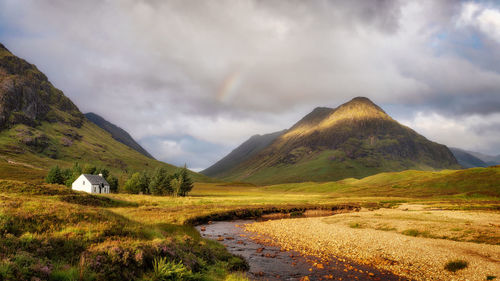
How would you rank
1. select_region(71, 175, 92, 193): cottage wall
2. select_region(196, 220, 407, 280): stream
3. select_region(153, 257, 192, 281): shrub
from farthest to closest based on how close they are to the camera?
select_region(71, 175, 92, 193): cottage wall
select_region(196, 220, 407, 280): stream
select_region(153, 257, 192, 281): shrub

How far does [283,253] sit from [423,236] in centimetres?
2215

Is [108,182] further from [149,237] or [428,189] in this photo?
[428,189]

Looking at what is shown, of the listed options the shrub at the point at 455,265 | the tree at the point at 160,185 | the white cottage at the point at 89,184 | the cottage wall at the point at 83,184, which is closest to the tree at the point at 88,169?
the white cottage at the point at 89,184

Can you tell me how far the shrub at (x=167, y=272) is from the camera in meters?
13.2

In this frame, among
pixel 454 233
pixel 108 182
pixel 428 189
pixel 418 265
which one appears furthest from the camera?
Result: pixel 428 189

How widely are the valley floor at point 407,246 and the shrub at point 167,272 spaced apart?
17397 millimetres

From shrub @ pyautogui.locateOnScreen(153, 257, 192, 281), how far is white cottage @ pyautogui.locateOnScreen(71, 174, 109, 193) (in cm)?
10601

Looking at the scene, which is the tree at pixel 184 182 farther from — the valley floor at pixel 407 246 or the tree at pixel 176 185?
the valley floor at pixel 407 246

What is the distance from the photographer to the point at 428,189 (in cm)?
13400

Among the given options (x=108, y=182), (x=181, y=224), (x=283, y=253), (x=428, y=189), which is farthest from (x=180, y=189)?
(x=428, y=189)

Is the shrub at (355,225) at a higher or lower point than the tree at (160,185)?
lower

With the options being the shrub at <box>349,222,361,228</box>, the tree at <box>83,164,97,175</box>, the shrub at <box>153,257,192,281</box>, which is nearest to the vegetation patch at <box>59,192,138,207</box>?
the shrub at <box>153,257,192,281</box>

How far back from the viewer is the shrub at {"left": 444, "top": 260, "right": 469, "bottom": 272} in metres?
22.2

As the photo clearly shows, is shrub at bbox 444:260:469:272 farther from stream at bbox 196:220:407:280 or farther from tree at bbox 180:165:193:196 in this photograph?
tree at bbox 180:165:193:196
